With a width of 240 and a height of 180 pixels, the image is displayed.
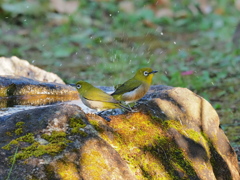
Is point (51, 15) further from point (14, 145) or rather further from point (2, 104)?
point (14, 145)

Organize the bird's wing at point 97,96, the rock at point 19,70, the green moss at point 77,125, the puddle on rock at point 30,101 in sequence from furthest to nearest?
the rock at point 19,70, the puddle on rock at point 30,101, the bird's wing at point 97,96, the green moss at point 77,125

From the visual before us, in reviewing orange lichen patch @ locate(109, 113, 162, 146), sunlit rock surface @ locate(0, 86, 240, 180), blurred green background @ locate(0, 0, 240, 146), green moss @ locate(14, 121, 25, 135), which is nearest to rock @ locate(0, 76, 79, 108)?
sunlit rock surface @ locate(0, 86, 240, 180)

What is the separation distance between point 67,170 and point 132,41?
10.3m

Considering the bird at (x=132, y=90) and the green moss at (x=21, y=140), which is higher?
the green moss at (x=21, y=140)

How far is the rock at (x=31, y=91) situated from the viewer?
5293 mm

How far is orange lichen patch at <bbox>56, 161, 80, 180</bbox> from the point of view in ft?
9.84

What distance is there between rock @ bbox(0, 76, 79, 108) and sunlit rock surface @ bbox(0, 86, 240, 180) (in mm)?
1152

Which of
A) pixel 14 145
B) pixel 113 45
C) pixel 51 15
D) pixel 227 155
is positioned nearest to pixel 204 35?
pixel 113 45

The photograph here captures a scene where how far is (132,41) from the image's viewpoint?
518 inches

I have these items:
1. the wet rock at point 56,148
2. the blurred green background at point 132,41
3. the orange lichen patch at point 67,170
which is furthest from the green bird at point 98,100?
the blurred green background at point 132,41

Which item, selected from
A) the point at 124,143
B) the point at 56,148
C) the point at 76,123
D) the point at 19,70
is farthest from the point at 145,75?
the point at 19,70

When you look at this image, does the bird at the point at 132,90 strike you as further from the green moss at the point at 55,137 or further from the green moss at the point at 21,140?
the green moss at the point at 21,140

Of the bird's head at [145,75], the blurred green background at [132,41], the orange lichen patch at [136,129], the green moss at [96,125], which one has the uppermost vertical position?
the green moss at [96,125]

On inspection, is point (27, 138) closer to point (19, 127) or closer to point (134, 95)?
point (19, 127)
